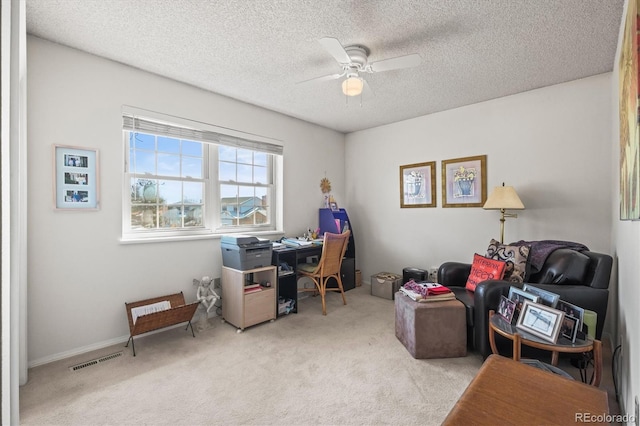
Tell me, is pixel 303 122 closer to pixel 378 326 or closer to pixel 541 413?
pixel 378 326

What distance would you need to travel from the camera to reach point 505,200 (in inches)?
115

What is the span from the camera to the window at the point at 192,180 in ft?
9.27

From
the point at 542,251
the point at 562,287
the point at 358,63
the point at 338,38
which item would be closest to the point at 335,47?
the point at 338,38

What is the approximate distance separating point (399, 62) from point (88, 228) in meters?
2.83

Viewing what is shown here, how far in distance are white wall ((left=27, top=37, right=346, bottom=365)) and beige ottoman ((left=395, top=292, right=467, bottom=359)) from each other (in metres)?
2.19

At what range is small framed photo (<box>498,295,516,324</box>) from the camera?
1.94 m

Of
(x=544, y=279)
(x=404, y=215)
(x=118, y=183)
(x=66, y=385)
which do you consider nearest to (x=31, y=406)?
(x=66, y=385)

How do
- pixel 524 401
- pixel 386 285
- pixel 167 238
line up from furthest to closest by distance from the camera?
pixel 386 285, pixel 167 238, pixel 524 401

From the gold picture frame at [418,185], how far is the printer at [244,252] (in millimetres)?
2145

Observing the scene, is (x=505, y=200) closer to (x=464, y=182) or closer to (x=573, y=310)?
(x=464, y=182)

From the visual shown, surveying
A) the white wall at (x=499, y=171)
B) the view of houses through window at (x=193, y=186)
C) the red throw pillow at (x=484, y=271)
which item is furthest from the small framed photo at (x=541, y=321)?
the view of houses through window at (x=193, y=186)

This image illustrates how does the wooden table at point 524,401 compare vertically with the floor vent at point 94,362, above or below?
above

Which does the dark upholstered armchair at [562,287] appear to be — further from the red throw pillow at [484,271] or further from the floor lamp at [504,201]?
the floor lamp at [504,201]

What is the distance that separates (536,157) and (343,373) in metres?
2.96
